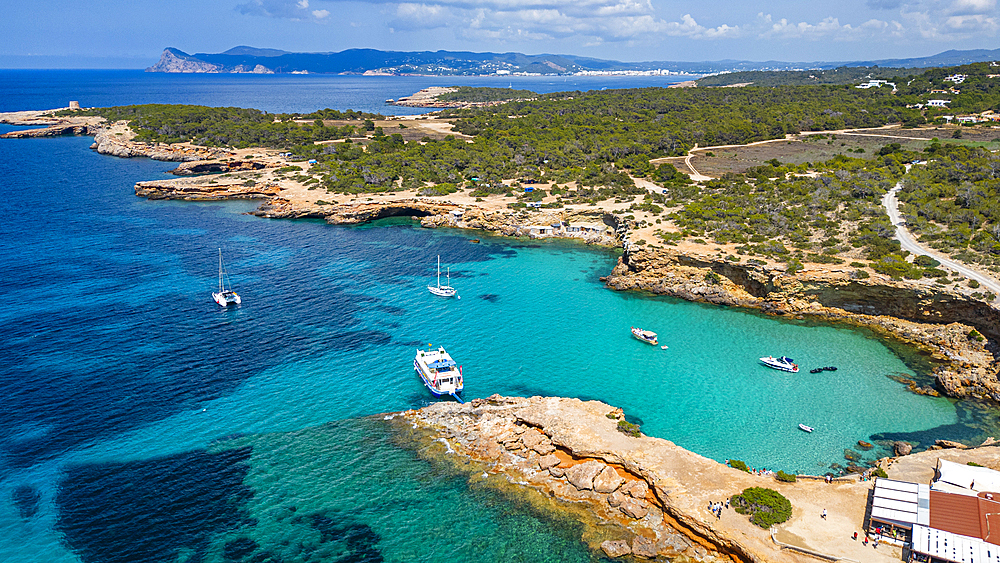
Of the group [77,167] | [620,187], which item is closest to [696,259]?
[620,187]

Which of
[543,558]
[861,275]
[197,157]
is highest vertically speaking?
[197,157]

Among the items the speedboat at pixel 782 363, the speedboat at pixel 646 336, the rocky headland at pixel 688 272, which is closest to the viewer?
the speedboat at pixel 782 363

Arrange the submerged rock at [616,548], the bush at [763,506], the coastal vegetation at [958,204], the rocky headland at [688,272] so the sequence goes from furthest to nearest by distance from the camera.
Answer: the coastal vegetation at [958,204] < the rocky headland at [688,272] < the submerged rock at [616,548] < the bush at [763,506]

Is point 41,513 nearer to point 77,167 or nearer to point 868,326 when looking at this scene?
point 868,326

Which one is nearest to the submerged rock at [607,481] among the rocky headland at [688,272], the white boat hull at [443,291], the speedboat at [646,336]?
the speedboat at [646,336]

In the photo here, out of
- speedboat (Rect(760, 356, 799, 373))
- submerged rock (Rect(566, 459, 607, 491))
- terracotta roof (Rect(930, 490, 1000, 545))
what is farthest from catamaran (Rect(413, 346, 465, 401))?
terracotta roof (Rect(930, 490, 1000, 545))

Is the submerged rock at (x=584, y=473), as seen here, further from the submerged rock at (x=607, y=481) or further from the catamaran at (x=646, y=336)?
the catamaran at (x=646, y=336)

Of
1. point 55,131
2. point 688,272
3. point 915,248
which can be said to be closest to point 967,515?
point 688,272
